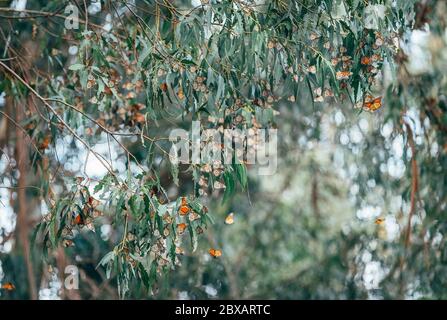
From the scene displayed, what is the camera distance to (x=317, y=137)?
5938mm

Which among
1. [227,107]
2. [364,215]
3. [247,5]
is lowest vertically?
[364,215]

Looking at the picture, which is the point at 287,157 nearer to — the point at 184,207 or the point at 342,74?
the point at 342,74

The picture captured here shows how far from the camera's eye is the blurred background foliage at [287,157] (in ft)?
9.86

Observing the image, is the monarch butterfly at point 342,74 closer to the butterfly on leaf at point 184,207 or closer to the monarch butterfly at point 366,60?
the monarch butterfly at point 366,60

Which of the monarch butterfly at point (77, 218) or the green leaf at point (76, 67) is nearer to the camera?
the monarch butterfly at point (77, 218)

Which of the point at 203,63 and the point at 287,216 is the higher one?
the point at 203,63

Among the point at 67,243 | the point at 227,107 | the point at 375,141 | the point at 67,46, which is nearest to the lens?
the point at 67,243

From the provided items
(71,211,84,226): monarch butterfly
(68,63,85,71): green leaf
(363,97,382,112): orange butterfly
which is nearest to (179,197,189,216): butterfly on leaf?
(71,211,84,226): monarch butterfly

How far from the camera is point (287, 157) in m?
6.30

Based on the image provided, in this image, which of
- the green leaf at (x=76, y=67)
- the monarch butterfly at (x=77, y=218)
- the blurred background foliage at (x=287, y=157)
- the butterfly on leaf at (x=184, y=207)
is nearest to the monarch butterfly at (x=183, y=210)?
the butterfly on leaf at (x=184, y=207)
